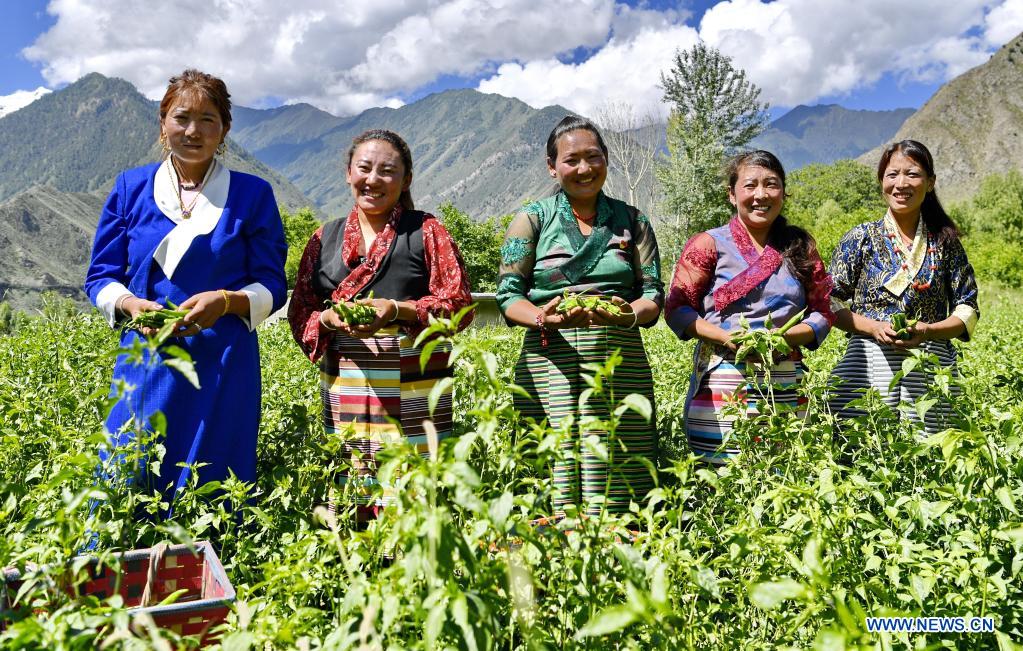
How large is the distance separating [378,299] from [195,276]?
2.19 feet

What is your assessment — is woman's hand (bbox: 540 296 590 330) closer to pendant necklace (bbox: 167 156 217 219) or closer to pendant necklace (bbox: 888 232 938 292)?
pendant necklace (bbox: 167 156 217 219)

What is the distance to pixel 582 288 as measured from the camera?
2930mm

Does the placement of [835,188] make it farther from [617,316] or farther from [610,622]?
[610,622]

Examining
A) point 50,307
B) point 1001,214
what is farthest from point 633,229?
point 1001,214

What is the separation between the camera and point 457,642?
130cm

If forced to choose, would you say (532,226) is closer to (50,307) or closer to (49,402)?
(49,402)

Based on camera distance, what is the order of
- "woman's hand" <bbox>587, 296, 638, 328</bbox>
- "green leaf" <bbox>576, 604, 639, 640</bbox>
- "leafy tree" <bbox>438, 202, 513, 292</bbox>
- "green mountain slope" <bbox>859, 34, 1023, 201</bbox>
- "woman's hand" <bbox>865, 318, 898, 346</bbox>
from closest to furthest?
"green leaf" <bbox>576, 604, 639, 640</bbox>
"woman's hand" <bbox>587, 296, 638, 328</bbox>
"woman's hand" <bbox>865, 318, 898, 346</bbox>
"leafy tree" <bbox>438, 202, 513, 292</bbox>
"green mountain slope" <bbox>859, 34, 1023, 201</bbox>

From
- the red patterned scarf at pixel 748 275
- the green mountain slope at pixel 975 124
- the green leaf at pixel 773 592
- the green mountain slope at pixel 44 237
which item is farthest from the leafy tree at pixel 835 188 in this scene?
the green mountain slope at pixel 44 237

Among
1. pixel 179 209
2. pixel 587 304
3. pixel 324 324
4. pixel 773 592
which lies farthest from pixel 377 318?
pixel 773 592

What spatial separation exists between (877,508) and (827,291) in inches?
Result: 34.9

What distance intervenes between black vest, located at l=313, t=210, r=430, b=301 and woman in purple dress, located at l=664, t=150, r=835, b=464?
1.04 metres

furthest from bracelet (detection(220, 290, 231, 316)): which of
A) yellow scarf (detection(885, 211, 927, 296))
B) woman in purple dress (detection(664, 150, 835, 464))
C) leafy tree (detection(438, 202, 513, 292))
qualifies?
leafy tree (detection(438, 202, 513, 292))

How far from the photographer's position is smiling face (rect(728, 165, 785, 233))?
118 inches

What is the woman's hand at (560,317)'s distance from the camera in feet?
8.77
